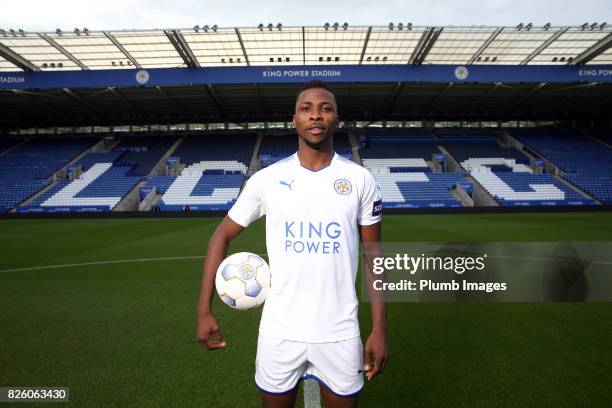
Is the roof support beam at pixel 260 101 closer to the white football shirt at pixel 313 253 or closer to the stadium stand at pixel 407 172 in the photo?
the stadium stand at pixel 407 172

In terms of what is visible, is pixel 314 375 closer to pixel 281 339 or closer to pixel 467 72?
pixel 281 339

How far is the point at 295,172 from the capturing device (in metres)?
1.82

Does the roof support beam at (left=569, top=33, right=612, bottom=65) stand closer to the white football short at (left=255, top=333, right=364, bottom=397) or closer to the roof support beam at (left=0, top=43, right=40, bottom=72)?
the white football short at (left=255, top=333, right=364, bottom=397)

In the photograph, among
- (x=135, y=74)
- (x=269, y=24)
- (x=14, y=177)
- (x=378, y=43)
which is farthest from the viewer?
(x=14, y=177)

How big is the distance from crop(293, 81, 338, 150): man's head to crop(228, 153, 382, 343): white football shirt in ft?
0.56

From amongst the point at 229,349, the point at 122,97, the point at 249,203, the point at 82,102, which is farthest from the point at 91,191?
the point at 249,203

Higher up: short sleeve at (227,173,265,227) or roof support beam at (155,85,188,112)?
roof support beam at (155,85,188,112)

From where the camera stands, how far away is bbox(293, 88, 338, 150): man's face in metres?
1.72

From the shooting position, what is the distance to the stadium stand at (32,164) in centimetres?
2602

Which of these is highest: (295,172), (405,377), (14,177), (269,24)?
(269,24)

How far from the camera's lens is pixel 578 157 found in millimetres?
30266

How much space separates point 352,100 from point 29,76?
21.5 metres

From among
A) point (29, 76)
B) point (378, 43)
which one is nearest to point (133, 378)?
point (378, 43)

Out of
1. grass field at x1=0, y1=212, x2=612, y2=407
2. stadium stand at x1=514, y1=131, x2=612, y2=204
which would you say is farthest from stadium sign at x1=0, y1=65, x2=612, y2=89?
grass field at x1=0, y1=212, x2=612, y2=407
